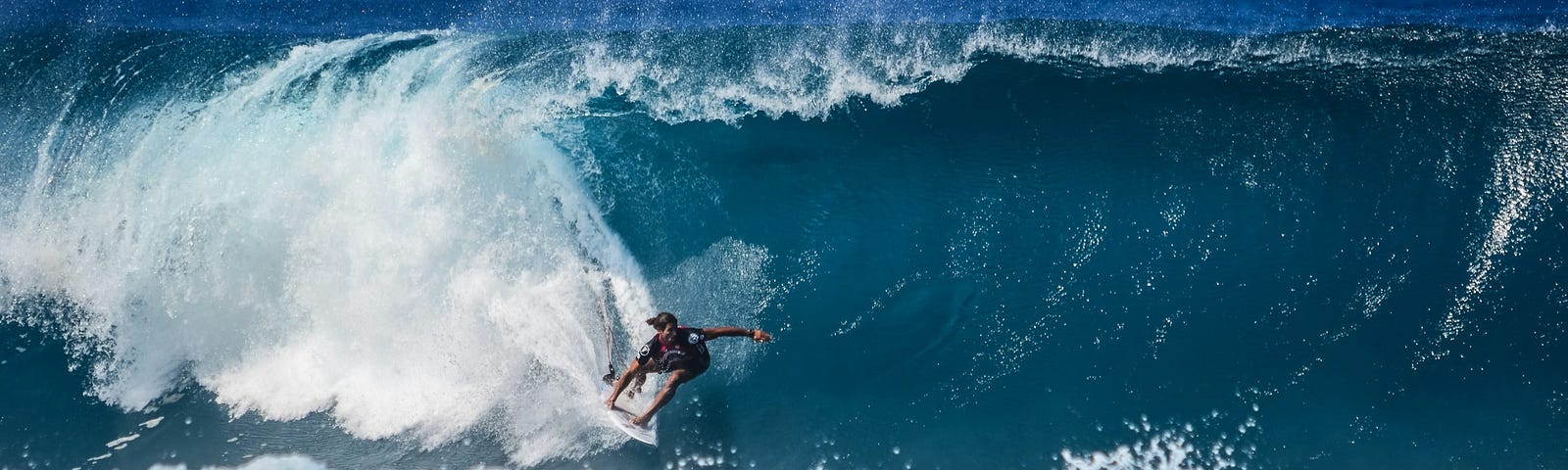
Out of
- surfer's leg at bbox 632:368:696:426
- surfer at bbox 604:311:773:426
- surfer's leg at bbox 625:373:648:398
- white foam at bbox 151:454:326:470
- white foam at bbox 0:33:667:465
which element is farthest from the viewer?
white foam at bbox 0:33:667:465

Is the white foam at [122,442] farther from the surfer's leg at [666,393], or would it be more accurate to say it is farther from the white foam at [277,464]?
the surfer's leg at [666,393]

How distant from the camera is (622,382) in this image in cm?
555

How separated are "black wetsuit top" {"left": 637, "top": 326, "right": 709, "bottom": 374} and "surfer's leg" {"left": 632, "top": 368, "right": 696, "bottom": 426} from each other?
5 cm

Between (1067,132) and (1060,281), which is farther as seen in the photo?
(1067,132)

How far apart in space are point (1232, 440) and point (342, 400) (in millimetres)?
5765

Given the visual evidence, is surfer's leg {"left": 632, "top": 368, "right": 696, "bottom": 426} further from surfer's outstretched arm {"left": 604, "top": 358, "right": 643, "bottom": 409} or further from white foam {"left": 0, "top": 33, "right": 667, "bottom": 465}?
white foam {"left": 0, "top": 33, "right": 667, "bottom": 465}

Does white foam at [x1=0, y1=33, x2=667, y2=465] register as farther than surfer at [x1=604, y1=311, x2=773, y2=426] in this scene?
Yes

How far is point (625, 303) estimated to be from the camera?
626 centimetres

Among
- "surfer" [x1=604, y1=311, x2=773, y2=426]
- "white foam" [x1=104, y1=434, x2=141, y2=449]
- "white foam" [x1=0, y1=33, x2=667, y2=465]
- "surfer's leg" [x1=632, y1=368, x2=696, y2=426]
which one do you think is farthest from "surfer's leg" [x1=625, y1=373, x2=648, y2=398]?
"white foam" [x1=104, y1=434, x2=141, y2=449]

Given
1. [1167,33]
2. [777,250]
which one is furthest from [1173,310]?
[777,250]

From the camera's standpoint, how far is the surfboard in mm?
5676

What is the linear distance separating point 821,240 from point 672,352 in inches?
65.8

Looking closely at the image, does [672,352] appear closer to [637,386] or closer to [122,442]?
[637,386]

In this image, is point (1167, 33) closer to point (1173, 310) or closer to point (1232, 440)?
point (1173, 310)
